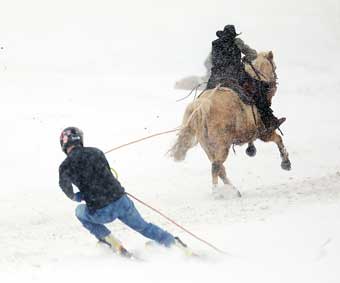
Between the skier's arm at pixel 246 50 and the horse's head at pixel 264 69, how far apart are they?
3.8 inches

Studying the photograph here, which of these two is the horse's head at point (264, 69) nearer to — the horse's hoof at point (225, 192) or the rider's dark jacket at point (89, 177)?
the horse's hoof at point (225, 192)

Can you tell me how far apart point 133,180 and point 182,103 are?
303 inches

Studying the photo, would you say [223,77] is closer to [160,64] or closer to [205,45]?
[160,64]

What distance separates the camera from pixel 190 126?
847 cm

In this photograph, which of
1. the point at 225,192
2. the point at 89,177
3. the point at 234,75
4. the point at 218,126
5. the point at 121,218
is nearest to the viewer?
the point at 89,177

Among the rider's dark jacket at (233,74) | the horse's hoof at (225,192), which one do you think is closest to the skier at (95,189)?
the horse's hoof at (225,192)

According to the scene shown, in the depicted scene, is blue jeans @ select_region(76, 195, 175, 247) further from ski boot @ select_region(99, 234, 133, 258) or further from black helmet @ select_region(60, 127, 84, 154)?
black helmet @ select_region(60, 127, 84, 154)

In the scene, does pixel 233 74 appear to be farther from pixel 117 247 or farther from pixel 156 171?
pixel 117 247

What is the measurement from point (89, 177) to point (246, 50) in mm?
4437

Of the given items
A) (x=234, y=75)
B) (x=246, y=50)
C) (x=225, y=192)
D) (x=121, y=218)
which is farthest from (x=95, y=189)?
(x=246, y=50)

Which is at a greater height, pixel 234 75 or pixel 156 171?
pixel 234 75

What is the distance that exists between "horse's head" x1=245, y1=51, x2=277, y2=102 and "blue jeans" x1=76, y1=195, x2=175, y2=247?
13.2 ft

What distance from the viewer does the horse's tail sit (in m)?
8.23

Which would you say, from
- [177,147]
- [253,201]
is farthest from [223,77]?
[253,201]
